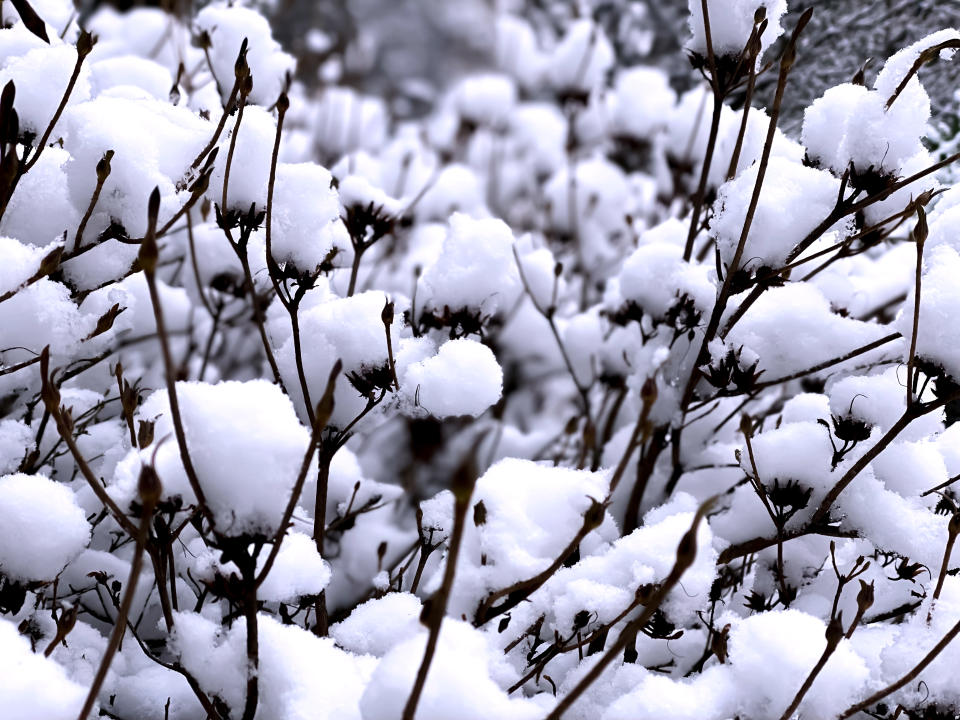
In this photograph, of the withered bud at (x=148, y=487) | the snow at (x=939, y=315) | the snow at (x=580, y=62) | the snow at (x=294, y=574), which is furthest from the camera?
the snow at (x=580, y=62)

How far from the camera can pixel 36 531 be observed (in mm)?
959

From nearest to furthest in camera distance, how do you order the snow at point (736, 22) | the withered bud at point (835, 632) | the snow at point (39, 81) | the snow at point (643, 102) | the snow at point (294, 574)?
the withered bud at point (835, 632)
the snow at point (294, 574)
the snow at point (39, 81)
the snow at point (736, 22)
the snow at point (643, 102)

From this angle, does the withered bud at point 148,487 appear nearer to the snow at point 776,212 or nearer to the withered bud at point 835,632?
the withered bud at point 835,632

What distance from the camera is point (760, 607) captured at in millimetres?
1331

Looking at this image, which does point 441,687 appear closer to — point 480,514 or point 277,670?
point 277,670

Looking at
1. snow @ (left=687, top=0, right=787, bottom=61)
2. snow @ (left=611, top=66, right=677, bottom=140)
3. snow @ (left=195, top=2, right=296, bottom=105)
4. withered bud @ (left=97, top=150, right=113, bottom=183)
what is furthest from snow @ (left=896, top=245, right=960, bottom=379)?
snow @ (left=611, top=66, right=677, bottom=140)

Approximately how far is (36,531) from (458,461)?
58 cm

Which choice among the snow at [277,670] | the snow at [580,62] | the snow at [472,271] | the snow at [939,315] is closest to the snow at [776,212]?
the snow at [939,315]

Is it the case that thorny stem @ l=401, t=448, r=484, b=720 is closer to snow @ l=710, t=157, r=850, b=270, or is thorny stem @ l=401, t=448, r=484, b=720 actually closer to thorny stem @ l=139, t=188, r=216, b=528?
thorny stem @ l=139, t=188, r=216, b=528

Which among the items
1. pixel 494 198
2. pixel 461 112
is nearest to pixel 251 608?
pixel 494 198

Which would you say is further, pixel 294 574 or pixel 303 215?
pixel 303 215

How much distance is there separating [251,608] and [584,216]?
111 inches

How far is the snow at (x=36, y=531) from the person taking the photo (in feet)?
3.13

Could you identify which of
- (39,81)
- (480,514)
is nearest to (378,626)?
(480,514)
